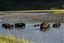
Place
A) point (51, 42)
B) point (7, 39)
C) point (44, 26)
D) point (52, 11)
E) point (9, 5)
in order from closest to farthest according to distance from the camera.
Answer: point (7, 39) → point (51, 42) → point (44, 26) → point (9, 5) → point (52, 11)

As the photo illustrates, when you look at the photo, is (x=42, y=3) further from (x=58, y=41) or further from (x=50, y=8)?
(x=58, y=41)

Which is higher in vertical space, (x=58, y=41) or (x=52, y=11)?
(x=58, y=41)

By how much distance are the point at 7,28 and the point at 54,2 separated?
1767 cm

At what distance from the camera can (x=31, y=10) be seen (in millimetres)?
48469

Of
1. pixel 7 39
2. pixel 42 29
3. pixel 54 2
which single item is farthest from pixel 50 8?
pixel 7 39

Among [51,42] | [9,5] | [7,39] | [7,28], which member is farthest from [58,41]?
[9,5]

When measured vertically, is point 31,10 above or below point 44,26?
below

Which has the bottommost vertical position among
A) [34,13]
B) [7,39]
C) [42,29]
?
[34,13]

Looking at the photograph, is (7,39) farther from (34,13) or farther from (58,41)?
(34,13)

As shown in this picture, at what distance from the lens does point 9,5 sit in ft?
150

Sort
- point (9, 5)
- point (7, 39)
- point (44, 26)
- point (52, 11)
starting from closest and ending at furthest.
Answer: point (7, 39), point (44, 26), point (9, 5), point (52, 11)

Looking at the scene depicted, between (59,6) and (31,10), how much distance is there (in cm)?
439

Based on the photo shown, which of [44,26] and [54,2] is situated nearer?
[44,26]

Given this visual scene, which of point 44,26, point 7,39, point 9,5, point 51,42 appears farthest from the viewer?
point 9,5
